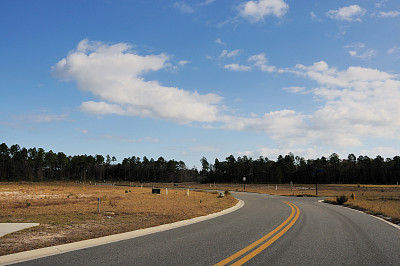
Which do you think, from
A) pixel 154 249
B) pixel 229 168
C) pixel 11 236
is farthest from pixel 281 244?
pixel 229 168

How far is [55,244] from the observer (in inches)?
303

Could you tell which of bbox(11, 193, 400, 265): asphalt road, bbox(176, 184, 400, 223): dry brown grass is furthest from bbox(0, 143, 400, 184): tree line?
bbox(11, 193, 400, 265): asphalt road

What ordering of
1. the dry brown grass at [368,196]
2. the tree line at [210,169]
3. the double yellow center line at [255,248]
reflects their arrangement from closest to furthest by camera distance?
the double yellow center line at [255,248] < the dry brown grass at [368,196] < the tree line at [210,169]

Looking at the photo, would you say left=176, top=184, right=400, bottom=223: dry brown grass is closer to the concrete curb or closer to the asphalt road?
the asphalt road

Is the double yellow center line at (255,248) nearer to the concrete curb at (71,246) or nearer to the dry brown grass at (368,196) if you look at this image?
the concrete curb at (71,246)

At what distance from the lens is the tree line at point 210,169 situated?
440ft

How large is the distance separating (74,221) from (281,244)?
28.6 feet

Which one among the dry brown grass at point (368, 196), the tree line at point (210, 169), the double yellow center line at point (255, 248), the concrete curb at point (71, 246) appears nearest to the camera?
the double yellow center line at point (255, 248)

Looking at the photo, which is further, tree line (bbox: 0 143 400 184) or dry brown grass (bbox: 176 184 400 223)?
tree line (bbox: 0 143 400 184)

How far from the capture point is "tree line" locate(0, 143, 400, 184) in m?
134

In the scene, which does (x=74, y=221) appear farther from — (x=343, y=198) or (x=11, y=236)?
(x=343, y=198)

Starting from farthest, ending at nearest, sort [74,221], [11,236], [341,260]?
1. [74,221]
2. [11,236]
3. [341,260]

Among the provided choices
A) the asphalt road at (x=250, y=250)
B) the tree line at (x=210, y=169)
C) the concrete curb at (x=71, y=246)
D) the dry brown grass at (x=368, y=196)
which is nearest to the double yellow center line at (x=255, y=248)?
the asphalt road at (x=250, y=250)

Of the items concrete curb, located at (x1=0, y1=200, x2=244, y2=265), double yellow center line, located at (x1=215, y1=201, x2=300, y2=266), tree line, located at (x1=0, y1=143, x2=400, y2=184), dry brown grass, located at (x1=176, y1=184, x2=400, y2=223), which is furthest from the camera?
tree line, located at (x1=0, y1=143, x2=400, y2=184)
